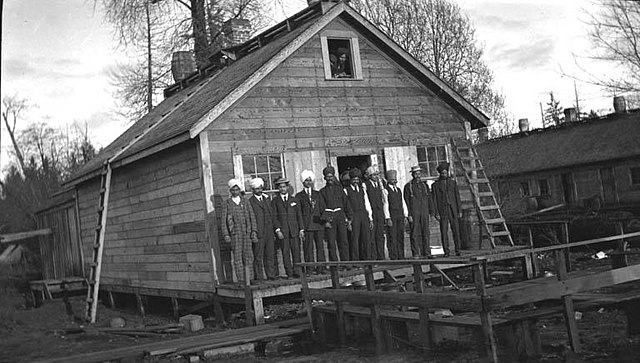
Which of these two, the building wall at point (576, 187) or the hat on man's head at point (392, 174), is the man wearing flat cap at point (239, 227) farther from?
the building wall at point (576, 187)

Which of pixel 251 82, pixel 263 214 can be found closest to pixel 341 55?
pixel 251 82

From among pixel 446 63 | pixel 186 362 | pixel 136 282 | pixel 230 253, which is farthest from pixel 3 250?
pixel 186 362

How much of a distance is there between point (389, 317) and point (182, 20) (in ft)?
75.3

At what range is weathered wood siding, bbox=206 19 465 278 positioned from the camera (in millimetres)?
13766

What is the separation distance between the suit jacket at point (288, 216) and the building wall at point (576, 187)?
59.0 feet

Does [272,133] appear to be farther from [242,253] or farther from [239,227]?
[242,253]

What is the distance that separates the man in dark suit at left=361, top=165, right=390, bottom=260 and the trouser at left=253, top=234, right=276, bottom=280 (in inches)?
76.6

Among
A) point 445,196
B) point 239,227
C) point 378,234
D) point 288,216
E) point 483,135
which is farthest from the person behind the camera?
point 483,135

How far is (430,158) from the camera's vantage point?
1594 centimetres

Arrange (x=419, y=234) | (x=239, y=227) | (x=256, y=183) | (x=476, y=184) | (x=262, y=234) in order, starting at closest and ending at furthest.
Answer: (x=239, y=227), (x=262, y=234), (x=256, y=183), (x=419, y=234), (x=476, y=184)

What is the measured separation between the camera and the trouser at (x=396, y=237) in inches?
554

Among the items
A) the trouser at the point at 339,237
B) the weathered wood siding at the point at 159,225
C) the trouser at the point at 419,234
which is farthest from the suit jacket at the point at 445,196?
the weathered wood siding at the point at 159,225

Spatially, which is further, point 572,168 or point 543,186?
point 543,186

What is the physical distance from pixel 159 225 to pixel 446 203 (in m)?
6.27
